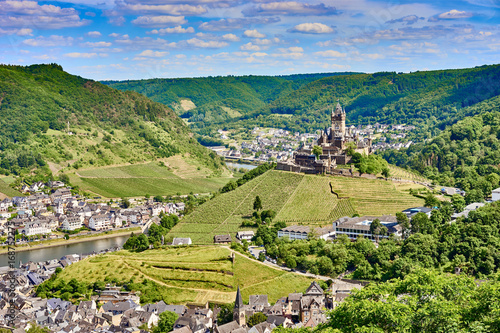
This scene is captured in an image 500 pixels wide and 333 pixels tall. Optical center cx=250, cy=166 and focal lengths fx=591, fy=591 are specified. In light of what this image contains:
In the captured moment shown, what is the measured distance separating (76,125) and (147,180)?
1260 inches

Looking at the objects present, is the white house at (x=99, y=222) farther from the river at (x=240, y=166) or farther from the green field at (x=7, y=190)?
the river at (x=240, y=166)

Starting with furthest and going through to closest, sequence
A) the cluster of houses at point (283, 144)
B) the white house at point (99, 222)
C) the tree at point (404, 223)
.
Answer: the cluster of houses at point (283, 144) → the white house at point (99, 222) → the tree at point (404, 223)

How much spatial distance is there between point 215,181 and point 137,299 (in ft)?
243

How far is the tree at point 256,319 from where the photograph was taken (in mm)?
41156

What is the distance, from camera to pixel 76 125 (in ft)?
458

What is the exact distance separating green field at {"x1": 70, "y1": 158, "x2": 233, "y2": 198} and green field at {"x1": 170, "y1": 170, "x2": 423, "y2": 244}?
33.9 meters

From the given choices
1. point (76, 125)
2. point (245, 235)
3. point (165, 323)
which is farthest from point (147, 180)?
point (165, 323)

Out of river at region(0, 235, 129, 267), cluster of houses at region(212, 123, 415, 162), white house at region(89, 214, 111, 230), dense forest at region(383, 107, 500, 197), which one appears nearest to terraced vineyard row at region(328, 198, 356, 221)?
dense forest at region(383, 107, 500, 197)

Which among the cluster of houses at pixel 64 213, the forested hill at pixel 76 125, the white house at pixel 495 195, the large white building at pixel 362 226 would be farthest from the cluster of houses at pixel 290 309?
the forested hill at pixel 76 125

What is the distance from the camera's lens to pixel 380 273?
51.3m

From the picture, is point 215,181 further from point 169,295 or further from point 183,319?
point 183,319

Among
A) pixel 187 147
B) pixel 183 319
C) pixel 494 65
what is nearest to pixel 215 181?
pixel 187 147

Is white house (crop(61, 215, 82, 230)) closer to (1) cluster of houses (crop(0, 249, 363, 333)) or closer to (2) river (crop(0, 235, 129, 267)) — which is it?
(2) river (crop(0, 235, 129, 267))

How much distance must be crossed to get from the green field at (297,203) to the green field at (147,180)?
3392 cm
